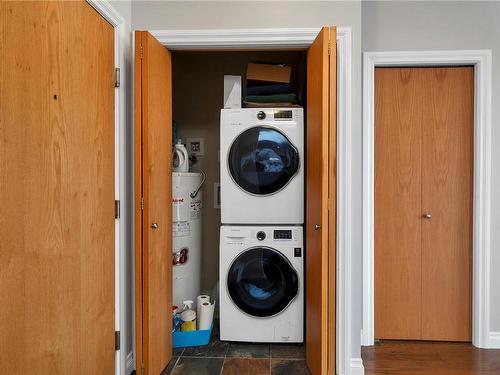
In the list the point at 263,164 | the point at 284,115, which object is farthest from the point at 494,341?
the point at 284,115

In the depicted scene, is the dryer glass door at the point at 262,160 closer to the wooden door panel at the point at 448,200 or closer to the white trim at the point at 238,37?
the white trim at the point at 238,37

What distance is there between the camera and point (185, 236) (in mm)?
2242

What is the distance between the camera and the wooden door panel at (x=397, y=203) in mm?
2197

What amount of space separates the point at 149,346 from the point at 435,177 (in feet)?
7.30

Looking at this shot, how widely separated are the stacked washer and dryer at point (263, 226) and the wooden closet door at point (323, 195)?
1.12 feet

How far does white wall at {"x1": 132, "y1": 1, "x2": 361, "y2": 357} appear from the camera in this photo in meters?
1.71

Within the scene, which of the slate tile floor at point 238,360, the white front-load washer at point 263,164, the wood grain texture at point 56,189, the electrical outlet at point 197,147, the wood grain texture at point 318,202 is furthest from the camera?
the electrical outlet at point 197,147

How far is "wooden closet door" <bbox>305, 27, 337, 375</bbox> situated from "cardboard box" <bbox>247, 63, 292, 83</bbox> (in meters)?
0.54

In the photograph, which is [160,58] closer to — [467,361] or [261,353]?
[261,353]

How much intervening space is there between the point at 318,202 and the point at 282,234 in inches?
21.7

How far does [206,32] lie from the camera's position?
174 centimetres

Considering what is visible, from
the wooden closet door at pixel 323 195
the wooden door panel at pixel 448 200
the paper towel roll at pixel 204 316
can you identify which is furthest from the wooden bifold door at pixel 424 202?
the paper towel roll at pixel 204 316

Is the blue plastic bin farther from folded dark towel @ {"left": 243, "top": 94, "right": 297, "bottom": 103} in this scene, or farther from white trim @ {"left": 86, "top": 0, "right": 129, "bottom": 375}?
folded dark towel @ {"left": 243, "top": 94, "right": 297, "bottom": 103}

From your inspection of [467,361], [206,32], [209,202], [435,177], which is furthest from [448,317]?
[206,32]
